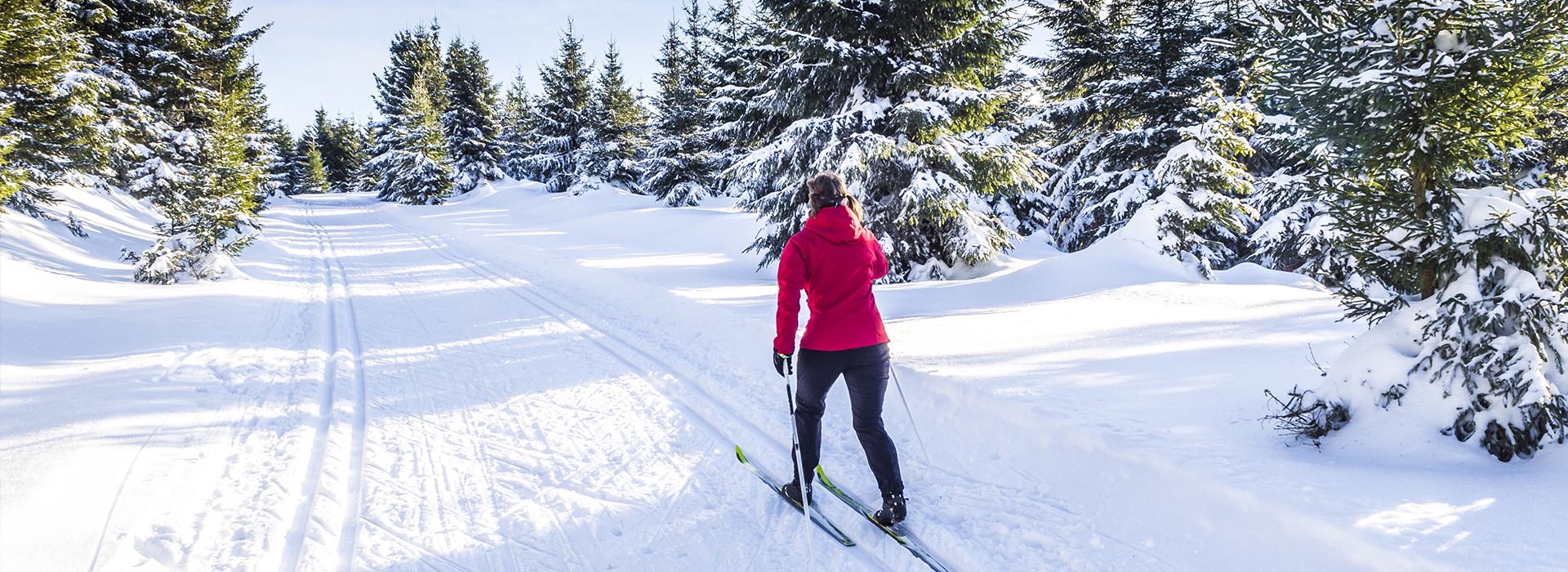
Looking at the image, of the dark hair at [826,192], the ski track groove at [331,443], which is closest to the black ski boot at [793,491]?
the dark hair at [826,192]

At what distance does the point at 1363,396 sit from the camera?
386 centimetres

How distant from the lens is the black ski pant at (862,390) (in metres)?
3.56

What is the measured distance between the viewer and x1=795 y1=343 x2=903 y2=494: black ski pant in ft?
11.7

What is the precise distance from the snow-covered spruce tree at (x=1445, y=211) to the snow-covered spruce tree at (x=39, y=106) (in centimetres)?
1253

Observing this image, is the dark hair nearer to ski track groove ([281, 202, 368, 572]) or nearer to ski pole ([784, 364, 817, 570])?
→ ski pole ([784, 364, 817, 570])

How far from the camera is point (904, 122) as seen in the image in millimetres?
10609

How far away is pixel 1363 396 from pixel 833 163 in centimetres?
757

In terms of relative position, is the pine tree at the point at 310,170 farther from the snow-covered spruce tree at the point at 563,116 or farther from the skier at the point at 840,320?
the skier at the point at 840,320

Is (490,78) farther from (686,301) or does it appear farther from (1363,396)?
(1363,396)

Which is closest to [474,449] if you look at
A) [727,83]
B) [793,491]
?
[793,491]

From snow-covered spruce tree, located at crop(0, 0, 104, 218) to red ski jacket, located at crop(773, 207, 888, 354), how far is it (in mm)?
9793

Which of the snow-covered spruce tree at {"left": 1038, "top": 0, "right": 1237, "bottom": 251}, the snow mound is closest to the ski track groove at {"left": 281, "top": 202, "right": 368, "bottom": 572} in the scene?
the snow mound

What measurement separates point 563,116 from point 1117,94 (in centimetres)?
2799

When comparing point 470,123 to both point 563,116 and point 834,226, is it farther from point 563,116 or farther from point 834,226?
point 834,226
